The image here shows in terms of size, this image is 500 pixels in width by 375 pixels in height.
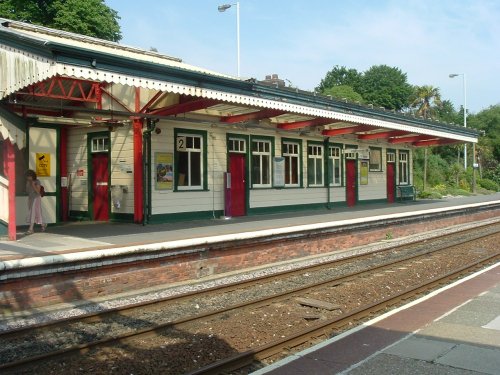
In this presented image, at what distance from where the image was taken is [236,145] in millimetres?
17328

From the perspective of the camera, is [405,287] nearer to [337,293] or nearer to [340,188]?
[337,293]

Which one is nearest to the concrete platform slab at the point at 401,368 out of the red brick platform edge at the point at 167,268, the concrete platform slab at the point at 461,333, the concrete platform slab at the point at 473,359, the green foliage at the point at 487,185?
the concrete platform slab at the point at 473,359

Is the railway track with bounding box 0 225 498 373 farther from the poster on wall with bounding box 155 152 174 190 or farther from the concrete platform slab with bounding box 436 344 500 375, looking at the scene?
the poster on wall with bounding box 155 152 174 190

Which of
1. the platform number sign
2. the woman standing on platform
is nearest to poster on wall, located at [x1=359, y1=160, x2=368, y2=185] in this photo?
the platform number sign

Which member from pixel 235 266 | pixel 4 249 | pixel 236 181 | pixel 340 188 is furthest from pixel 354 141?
pixel 4 249

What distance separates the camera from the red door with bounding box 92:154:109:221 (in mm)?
15559

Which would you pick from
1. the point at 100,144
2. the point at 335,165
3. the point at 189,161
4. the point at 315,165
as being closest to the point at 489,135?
the point at 335,165

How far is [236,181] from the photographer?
17250mm

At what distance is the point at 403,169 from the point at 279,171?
1143 cm

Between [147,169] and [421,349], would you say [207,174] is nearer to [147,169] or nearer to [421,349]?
Result: [147,169]

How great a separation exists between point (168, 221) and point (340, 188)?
9.71 m

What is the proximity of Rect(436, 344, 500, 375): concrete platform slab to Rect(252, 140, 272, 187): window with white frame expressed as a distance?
504 inches

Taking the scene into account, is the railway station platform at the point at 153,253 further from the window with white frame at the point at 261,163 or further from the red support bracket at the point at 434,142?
the red support bracket at the point at 434,142

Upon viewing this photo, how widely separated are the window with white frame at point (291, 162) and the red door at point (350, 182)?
381cm
